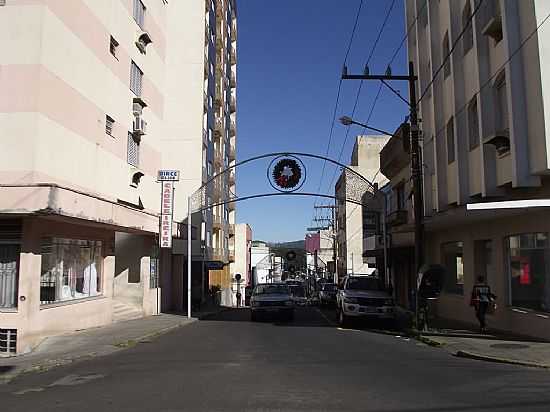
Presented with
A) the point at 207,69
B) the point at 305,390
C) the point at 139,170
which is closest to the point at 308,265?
the point at 207,69

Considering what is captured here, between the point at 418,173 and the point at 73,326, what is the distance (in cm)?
1189

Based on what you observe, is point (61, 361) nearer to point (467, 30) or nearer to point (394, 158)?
point (467, 30)

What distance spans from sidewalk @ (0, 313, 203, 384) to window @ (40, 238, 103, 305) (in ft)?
4.22

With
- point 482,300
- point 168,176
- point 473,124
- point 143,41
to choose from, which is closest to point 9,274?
point 168,176

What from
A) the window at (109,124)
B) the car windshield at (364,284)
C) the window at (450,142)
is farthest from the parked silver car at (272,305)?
the window at (109,124)

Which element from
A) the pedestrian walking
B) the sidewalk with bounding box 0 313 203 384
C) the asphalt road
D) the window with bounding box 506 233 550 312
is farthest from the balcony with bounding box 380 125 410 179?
the asphalt road

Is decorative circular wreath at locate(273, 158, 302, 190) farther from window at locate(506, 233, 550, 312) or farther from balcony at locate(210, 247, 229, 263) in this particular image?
balcony at locate(210, 247, 229, 263)

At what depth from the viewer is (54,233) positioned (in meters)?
17.0

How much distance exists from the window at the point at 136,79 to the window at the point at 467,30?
512 inches

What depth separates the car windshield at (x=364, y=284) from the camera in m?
22.1

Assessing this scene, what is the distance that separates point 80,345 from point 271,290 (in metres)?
11.7

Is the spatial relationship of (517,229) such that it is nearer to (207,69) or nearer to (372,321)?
(372,321)

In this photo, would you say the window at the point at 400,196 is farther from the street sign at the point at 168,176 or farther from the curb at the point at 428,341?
the curb at the point at 428,341

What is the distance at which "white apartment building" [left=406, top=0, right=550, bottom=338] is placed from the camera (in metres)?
14.9
